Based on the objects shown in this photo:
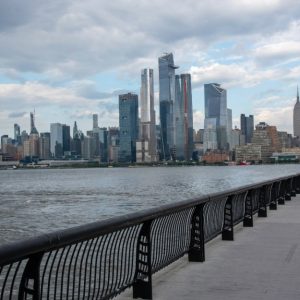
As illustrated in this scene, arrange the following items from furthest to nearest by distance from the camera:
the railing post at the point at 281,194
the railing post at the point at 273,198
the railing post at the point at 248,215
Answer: the railing post at the point at 281,194, the railing post at the point at 273,198, the railing post at the point at 248,215

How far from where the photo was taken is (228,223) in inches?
460

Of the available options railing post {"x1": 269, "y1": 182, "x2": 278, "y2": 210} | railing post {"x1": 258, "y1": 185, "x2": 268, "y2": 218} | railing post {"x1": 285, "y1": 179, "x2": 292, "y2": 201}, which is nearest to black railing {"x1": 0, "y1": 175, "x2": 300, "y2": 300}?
railing post {"x1": 258, "y1": 185, "x2": 268, "y2": 218}

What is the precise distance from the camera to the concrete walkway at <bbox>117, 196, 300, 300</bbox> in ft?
22.7

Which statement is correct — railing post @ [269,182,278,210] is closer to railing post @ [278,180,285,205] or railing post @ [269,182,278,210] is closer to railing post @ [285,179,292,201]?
railing post @ [278,180,285,205]

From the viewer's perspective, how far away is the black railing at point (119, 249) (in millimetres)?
4527

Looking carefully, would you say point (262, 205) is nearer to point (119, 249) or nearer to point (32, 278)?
point (119, 249)

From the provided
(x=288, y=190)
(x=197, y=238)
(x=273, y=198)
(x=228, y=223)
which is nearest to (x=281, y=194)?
(x=273, y=198)

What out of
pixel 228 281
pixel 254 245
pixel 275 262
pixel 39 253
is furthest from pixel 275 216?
pixel 39 253

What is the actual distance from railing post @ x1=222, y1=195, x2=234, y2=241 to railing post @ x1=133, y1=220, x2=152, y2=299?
4.59m

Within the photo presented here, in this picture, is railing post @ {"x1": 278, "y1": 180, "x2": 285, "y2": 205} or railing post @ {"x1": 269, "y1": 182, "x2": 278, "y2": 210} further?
railing post @ {"x1": 278, "y1": 180, "x2": 285, "y2": 205}

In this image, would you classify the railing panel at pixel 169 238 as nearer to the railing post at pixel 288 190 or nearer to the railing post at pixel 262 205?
the railing post at pixel 262 205

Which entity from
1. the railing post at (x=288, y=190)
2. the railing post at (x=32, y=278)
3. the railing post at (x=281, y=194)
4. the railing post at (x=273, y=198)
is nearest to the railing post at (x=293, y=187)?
the railing post at (x=288, y=190)

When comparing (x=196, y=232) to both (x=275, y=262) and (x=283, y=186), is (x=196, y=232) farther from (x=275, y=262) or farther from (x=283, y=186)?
(x=283, y=186)

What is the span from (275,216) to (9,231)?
14891 mm
